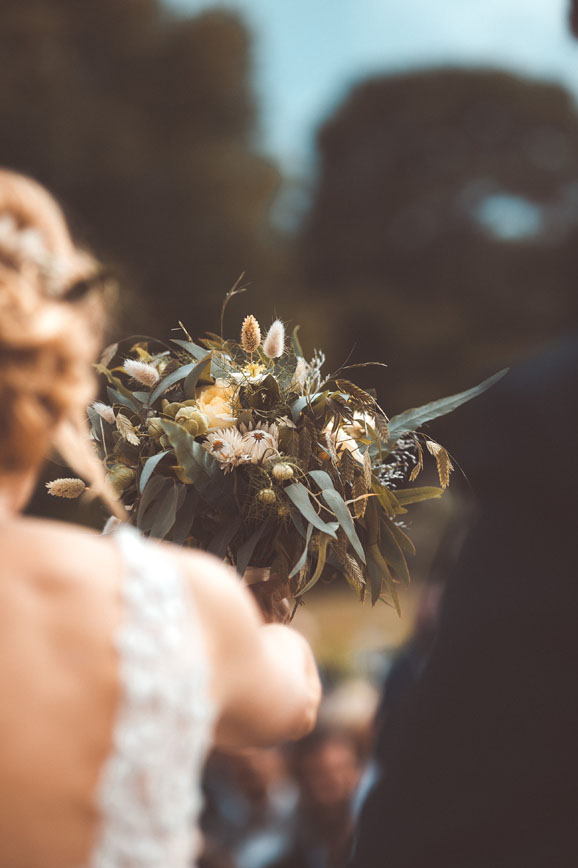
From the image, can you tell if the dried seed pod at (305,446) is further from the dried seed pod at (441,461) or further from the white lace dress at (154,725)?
the white lace dress at (154,725)

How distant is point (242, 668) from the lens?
1133mm

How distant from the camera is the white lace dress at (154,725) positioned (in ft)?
3.43

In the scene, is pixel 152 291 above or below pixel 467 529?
below

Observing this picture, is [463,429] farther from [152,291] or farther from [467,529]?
[152,291]

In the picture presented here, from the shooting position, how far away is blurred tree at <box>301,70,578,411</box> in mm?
10875

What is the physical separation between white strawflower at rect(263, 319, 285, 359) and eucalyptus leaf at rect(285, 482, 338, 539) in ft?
0.83

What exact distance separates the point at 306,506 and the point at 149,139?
307 inches

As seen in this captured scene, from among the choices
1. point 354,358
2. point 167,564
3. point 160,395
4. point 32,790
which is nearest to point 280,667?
point 167,564

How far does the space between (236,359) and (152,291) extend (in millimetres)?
6647

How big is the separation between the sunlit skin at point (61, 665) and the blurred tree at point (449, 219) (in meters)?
9.60

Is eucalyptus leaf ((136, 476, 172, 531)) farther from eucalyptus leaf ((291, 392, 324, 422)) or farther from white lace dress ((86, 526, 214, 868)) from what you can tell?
white lace dress ((86, 526, 214, 868))

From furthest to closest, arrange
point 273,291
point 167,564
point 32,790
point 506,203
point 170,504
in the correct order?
point 506,203
point 273,291
point 170,504
point 167,564
point 32,790

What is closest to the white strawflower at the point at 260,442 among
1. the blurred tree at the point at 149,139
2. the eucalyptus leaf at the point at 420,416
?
the eucalyptus leaf at the point at 420,416

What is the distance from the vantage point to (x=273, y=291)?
9.07 meters
